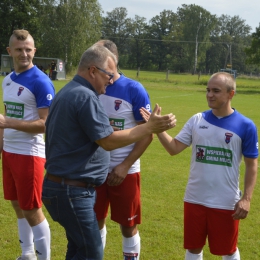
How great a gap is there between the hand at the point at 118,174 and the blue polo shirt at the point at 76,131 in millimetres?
734

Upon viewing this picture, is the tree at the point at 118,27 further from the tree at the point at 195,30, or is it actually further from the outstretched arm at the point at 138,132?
the outstretched arm at the point at 138,132

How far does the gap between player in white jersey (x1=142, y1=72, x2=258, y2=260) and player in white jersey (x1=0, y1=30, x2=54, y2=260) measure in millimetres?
1209

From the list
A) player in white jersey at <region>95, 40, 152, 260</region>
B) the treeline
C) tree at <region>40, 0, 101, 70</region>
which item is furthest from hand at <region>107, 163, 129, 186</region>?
the treeline

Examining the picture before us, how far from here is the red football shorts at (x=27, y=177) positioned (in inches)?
168

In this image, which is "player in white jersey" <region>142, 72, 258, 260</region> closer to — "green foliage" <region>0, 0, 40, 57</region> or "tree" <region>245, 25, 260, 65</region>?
"tree" <region>245, 25, 260, 65</region>

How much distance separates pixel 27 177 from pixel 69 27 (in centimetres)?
5628

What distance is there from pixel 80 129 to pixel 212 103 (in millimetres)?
1360

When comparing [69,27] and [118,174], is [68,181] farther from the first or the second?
[69,27]

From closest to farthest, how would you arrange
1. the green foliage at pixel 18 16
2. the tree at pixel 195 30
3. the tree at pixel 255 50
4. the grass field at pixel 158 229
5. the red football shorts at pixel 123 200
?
the red football shorts at pixel 123 200 → the grass field at pixel 158 229 → the tree at pixel 255 50 → the green foliage at pixel 18 16 → the tree at pixel 195 30

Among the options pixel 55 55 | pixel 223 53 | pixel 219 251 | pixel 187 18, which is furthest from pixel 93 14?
pixel 219 251

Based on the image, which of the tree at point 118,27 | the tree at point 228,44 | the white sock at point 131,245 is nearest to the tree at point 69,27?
the tree at point 118,27

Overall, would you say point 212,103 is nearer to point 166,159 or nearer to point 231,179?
point 231,179

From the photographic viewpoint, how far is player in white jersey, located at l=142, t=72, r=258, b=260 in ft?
12.3

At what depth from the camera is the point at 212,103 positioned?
3.78 meters
